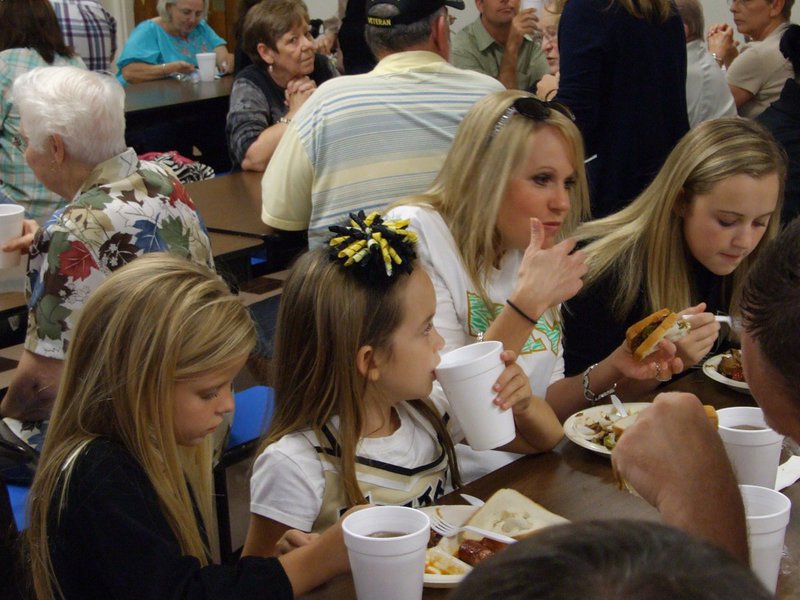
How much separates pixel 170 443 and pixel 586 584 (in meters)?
1.17

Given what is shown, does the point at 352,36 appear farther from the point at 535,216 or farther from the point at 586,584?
the point at 586,584

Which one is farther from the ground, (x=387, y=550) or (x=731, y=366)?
(x=387, y=550)

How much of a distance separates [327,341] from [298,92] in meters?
2.98

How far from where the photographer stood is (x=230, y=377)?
5.49 feet

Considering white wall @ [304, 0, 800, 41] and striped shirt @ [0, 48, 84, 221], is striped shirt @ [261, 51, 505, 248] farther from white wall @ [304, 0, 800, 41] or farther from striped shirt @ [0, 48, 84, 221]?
white wall @ [304, 0, 800, 41]

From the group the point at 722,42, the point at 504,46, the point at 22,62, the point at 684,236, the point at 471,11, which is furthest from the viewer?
the point at 471,11

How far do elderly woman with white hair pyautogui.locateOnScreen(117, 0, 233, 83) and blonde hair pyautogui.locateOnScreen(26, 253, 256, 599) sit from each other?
601cm

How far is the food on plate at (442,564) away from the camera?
1.52 meters

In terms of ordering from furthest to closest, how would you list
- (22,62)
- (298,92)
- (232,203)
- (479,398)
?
(298,92) → (22,62) → (232,203) → (479,398)

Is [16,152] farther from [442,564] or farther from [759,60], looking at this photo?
[759,60]

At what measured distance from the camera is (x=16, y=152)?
4172 millimetres

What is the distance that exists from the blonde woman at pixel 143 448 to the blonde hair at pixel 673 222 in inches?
48.2

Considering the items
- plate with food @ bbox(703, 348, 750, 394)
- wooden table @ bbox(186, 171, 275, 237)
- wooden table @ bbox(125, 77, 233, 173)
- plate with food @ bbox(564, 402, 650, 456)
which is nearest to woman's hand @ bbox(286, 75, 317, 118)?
wooden table @ bbox(186, 171, 275, 237)

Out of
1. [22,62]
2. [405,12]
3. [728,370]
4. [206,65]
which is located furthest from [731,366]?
[206,65]
